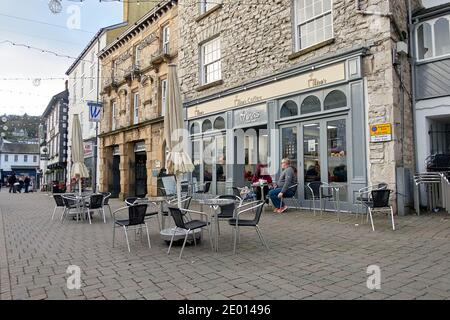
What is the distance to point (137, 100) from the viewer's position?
63.0 ft

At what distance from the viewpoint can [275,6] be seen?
35.5 feet

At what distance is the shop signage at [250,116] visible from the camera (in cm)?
1109

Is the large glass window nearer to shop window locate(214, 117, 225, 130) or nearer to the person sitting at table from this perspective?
the person sitting at table

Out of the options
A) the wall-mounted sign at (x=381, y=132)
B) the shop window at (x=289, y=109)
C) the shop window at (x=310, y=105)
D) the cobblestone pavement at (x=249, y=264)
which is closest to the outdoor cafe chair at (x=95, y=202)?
the cobblestone pavement at (x=249, y=264)

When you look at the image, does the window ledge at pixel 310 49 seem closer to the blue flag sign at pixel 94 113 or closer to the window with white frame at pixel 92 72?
the blue flag sign at pixel 94 113

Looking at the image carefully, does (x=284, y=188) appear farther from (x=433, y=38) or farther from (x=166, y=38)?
(x=166, y=38)

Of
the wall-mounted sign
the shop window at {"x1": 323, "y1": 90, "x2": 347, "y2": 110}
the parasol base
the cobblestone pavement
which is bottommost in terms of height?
the cobblestone pavement

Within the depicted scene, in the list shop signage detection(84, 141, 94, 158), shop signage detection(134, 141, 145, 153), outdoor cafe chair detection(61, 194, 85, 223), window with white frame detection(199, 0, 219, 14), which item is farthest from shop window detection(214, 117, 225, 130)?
shop signage detection(84, 141, 94, 158)

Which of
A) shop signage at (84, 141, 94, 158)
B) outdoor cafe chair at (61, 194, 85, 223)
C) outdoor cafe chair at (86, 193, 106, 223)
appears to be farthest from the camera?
shop signage at (84, 141, 94, 158)

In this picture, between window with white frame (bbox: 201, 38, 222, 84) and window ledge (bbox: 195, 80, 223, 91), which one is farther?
window with white frame (bbox: 201, 38, 222, 84)

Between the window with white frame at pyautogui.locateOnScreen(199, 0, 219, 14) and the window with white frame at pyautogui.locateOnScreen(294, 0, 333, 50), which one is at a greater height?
the window with white frame at pyautogui.locateOnScreen(199, 0, 219, 14)

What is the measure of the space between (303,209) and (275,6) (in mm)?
6427

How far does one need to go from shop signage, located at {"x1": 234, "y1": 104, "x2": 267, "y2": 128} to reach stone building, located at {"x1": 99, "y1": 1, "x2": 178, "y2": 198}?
506 centimetres

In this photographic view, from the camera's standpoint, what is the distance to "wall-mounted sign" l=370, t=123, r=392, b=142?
794 cm
